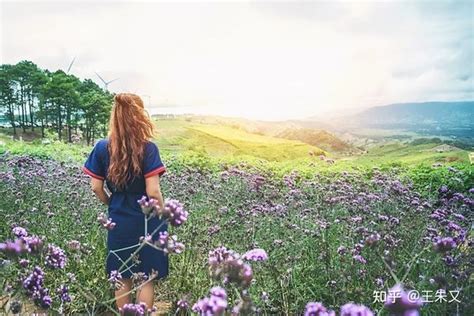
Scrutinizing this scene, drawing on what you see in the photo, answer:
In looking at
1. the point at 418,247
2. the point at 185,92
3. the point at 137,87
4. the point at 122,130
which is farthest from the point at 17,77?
the point at 418,247

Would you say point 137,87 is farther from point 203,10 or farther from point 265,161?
point 265,161

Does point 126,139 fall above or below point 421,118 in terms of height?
above

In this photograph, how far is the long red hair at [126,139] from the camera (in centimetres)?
195

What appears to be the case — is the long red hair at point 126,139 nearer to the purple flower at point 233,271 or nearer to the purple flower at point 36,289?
the purple flower at point 36,289

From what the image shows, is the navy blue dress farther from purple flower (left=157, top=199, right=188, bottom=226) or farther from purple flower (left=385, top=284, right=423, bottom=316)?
purple flower (left=385, top=284, right=423, bottom=316)

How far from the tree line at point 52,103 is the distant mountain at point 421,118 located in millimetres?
2389

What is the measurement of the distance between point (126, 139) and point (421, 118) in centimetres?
408

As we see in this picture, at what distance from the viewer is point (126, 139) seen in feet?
6.48

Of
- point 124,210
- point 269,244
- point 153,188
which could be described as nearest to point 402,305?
point 153,188

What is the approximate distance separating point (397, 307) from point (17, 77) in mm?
5492

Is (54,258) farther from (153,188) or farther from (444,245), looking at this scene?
(444,245)

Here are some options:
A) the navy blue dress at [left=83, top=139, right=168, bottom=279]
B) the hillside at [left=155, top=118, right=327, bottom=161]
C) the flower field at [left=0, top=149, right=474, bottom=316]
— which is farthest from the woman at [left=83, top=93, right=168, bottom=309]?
the hillside at [left=155, top=118, right=327, bottom=161]

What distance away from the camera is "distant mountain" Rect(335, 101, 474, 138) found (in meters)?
5.33

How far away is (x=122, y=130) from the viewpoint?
196 cm
